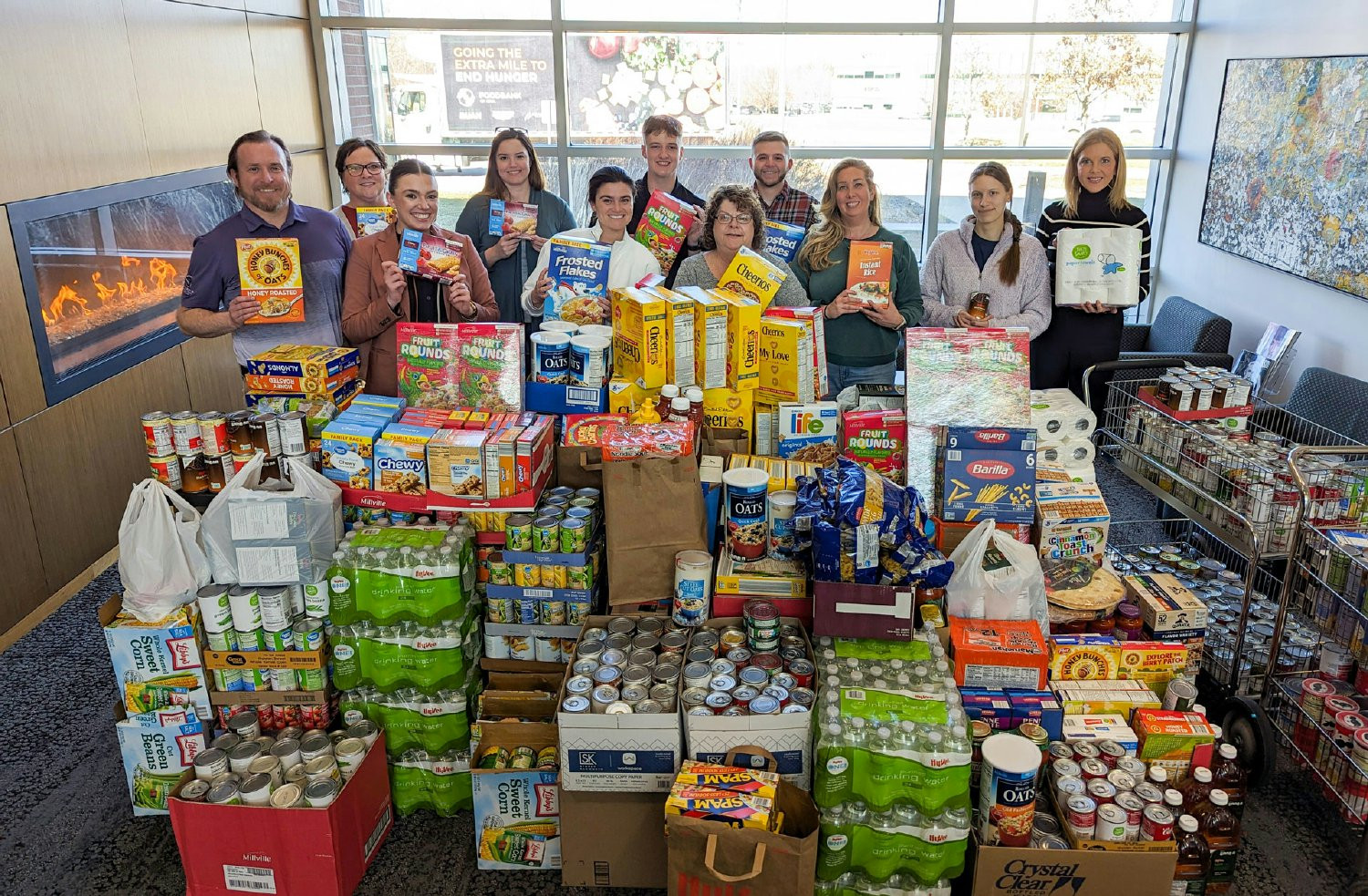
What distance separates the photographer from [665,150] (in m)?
4.54

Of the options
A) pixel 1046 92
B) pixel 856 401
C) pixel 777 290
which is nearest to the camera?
pixel 856 401

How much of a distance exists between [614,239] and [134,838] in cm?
267

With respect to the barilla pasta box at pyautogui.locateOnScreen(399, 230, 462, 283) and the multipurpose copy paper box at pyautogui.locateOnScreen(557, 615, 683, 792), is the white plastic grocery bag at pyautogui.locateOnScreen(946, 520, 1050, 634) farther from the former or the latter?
the barilla pasta box at pyautogui.locateOnScreen(399, 230, 462, 283)

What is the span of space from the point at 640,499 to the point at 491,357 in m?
0.72

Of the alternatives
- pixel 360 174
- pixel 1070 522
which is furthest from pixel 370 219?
pixel 1070 522

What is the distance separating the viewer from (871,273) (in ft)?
12.0

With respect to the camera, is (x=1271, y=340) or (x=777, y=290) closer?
(x=777, y=290)

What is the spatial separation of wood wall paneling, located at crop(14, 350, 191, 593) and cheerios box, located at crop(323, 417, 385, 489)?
2.07m

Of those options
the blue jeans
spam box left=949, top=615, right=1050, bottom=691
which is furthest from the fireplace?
spam box left=949, top=615, right=1050, bottom=691

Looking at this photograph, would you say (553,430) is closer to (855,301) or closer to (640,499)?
(640,499)

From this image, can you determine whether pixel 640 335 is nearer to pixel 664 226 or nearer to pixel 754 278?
pixel 754 278

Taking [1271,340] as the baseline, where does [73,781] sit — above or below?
below

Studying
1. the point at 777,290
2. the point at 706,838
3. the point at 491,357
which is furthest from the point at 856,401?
the point at 706,838

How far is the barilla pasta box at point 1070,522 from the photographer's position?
2.92 meters
